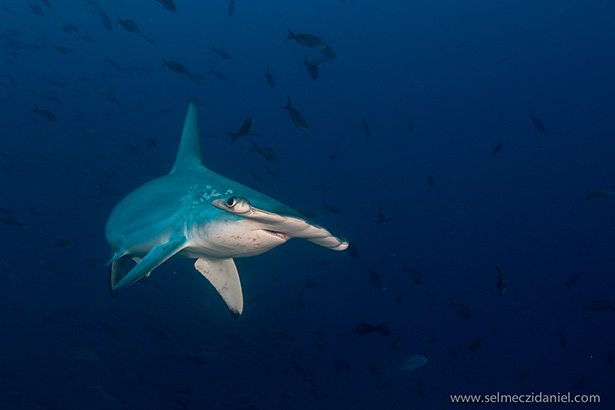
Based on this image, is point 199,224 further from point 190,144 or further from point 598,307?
point 598,307

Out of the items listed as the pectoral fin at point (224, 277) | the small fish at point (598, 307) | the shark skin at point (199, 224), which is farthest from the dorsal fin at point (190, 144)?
the small fish at point (598, 307)

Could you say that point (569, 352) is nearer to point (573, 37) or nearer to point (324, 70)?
point (573, 37)

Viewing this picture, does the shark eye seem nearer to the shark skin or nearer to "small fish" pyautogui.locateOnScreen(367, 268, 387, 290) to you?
the shark skin

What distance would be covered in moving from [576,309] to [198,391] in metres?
81.3

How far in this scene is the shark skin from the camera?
2.23 m

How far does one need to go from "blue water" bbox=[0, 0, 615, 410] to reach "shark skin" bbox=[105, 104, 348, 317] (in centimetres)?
285

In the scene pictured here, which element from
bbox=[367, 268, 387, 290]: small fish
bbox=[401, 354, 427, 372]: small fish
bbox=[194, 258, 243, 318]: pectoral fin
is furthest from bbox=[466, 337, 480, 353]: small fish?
bbox=[194, 258, 243, 318]: pectoral fin

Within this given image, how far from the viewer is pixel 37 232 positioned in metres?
25.0

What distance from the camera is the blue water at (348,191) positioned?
15.3m

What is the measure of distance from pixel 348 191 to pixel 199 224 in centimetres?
6288

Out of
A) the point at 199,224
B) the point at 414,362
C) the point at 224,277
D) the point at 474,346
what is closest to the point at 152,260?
the point at 199,224

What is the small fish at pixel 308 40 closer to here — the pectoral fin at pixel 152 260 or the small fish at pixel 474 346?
the pectoral fin at pixel 152 260

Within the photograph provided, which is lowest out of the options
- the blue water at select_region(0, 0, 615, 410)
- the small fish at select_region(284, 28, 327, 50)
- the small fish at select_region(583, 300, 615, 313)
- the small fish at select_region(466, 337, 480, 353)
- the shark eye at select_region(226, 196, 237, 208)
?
the blue water at select_region(0, 0, 615, 410)

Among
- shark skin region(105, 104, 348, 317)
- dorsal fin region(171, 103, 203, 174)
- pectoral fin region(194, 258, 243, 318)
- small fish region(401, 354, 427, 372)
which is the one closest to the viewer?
shark skin region(105, 104, 348, 317)
